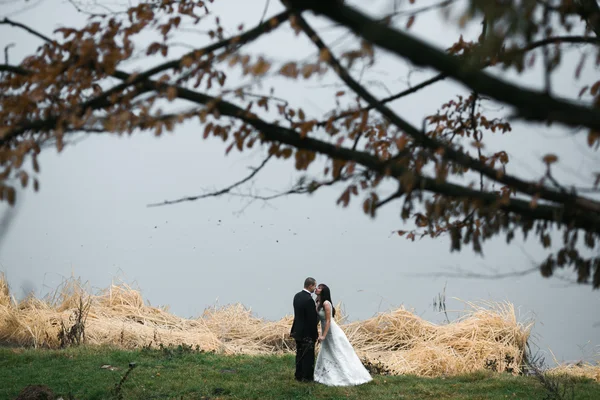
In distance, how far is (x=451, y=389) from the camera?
11070mm

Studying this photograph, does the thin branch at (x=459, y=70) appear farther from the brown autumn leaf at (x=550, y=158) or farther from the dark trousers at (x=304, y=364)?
the dark trousers at (x=304, y=364)

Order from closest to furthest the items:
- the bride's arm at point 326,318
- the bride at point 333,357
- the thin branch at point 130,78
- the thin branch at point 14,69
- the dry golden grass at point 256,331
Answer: the thin branch at point 130,78 < the thin branch at point 14,69 < the bride's arm at point 326,318 < the bride at point 333,357 < the dry golden grass at point 256,331

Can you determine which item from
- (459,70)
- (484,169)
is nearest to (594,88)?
(484,169)

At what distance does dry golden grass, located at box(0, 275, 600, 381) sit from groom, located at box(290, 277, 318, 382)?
2514 millimetres

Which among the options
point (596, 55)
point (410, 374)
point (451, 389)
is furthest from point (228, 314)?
point (596, 55)

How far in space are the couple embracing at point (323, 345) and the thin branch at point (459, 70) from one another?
8.46 m

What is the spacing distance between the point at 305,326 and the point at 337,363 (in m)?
0.85

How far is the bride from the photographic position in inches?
442

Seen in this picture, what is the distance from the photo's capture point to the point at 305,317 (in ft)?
36.8

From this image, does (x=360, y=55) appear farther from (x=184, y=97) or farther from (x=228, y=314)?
(x=228, y=314)

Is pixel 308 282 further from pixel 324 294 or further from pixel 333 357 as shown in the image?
pixel 333 357

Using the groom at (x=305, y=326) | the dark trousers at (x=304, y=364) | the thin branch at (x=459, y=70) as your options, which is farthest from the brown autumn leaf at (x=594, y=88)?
the dark trousers at (x=304, y=364)

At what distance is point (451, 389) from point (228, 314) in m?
8.09

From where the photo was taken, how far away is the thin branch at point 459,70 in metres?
2.87
